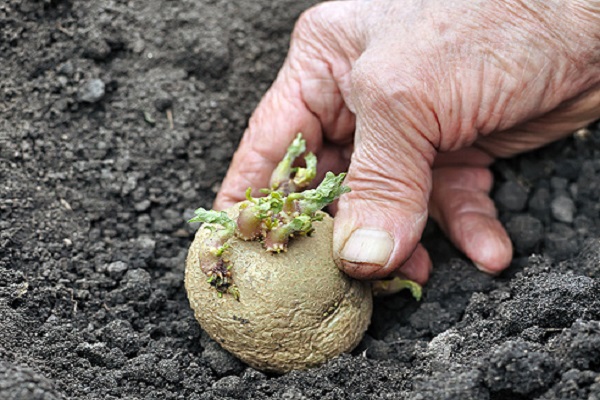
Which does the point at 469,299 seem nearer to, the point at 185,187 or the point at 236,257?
the point at 236,257

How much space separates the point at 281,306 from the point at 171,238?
0.89m

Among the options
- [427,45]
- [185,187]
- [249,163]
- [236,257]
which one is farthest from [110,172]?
[427,45]

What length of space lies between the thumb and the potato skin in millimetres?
130

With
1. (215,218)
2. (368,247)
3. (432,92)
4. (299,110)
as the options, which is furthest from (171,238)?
(432,92)

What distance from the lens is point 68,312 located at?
3059 mm

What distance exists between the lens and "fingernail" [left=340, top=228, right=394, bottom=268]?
2918 millimetres

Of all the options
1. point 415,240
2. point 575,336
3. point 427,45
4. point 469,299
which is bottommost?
point 469,299

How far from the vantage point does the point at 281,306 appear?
111 inches

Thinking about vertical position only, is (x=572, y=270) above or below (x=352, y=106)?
below

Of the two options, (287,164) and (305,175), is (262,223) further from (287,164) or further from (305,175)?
(287,164)

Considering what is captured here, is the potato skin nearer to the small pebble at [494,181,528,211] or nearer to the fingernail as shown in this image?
the fingernail

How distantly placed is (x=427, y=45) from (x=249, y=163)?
3.34 feet

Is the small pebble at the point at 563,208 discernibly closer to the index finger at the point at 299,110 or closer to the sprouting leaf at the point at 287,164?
the index finger at the point at 299,110

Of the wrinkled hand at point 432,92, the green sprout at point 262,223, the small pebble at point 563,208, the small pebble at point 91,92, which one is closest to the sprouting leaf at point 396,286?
the wrinkled hand at point 432,92
